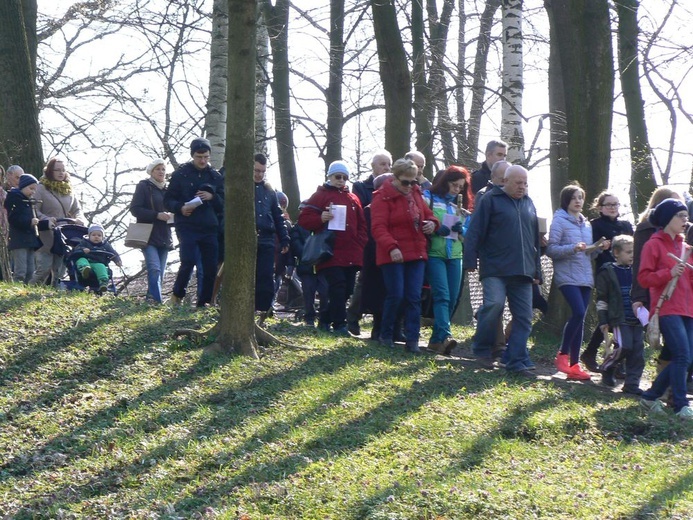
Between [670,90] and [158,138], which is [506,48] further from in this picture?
[158,138]

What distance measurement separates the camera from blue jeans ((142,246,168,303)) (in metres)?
13.7

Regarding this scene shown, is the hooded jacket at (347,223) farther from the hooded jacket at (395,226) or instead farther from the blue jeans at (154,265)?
the blue jeans at (154,265)

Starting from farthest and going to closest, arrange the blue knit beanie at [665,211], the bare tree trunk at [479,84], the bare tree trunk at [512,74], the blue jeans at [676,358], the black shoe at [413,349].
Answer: the bare tree trunk at [479,84] < the bare tree trunk at [512,74] < the black shoe at [413,349] < the blue knit beanie at [665,211] < the blue jeans at [676,358]

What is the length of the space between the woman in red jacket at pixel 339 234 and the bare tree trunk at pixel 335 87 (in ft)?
33.4

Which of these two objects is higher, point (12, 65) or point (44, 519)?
point (12, 65)

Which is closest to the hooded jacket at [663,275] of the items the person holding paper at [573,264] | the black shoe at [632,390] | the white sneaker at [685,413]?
the white sneaker at [685,413]

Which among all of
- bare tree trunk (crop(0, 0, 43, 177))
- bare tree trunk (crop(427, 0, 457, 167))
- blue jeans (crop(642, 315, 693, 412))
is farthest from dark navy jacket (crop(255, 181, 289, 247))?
bare tree trunk (crop(427, 0, 457, 167))

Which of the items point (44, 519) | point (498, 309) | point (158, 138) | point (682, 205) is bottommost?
point (44, 519)

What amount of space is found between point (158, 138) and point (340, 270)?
1547cm

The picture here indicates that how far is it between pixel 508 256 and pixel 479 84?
12.6 metres

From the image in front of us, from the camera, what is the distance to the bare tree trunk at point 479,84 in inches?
883

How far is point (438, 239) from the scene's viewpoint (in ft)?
39.8

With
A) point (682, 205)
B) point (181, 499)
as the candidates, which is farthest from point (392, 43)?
point (181, 499)

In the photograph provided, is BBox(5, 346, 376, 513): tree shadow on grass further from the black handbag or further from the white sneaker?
the white sneaker
